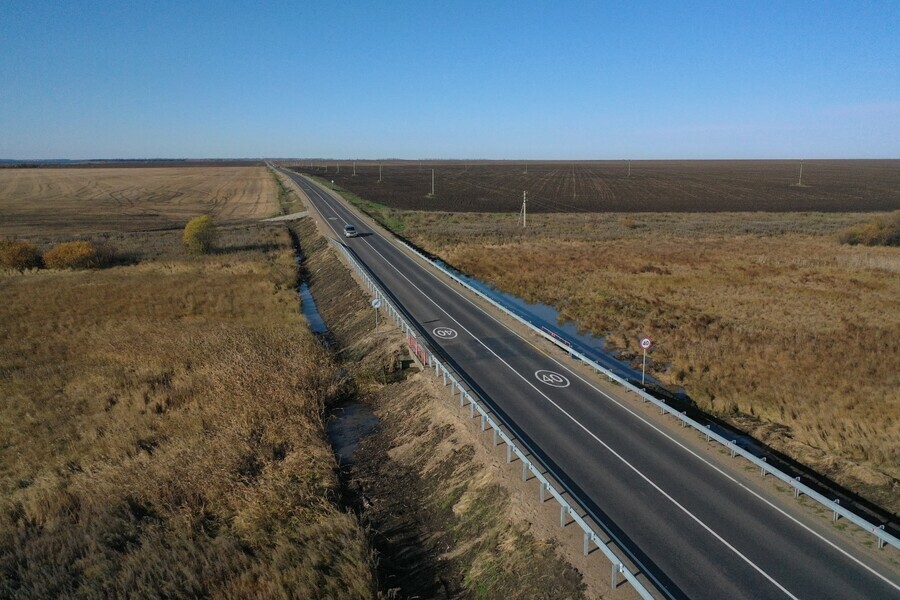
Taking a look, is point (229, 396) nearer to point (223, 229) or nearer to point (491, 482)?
point (491, 482)

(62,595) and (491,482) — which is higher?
(491,482)

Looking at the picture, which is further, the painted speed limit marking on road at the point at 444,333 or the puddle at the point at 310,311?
the puddle at the point at 310,311

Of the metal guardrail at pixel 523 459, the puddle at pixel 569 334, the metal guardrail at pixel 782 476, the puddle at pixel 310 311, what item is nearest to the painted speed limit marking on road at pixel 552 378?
the metal guardrail at pixel 782 476

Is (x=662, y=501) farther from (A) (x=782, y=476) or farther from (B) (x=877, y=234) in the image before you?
(B) (x=877, y=234)

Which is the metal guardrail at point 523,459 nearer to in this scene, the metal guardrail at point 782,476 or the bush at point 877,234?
the metal guardrail at point 782,476

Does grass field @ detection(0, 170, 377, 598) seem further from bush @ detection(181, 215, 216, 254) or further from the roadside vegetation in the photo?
bush @ detection(181, 215, 216, 254)

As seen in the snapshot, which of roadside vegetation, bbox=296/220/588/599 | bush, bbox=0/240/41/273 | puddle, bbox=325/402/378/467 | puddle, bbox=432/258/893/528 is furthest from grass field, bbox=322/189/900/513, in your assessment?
bush, bbox=0/240/41/273

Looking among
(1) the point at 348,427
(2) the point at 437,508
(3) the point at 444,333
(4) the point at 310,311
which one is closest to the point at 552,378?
(3) the point at 444,333

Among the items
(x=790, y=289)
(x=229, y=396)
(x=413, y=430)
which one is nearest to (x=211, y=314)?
(x=229, y=396)
